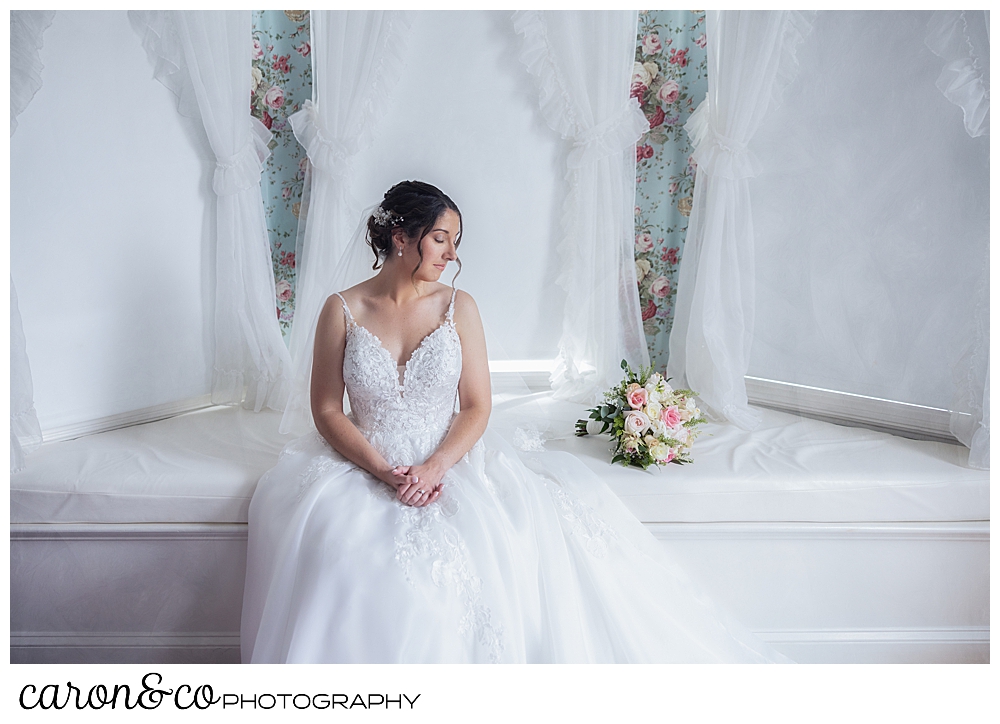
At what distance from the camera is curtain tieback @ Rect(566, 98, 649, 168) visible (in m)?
3.01

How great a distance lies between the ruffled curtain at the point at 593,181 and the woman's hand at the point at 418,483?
47.6 inches

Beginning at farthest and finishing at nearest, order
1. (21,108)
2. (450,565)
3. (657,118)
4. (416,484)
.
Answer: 1. (657,118)
2. (21,108)
3. (416,484)
4. (450,565)

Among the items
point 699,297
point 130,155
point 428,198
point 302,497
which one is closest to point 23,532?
point 302,497

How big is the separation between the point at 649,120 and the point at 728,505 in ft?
6.42

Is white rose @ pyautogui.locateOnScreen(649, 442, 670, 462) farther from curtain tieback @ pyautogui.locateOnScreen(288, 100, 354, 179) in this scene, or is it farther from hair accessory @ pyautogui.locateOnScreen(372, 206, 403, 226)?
curtain tieback @ pyautogui.locateOnScreen(288, 100, 354, 179)

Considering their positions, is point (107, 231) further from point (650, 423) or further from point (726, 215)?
point (726, 215)

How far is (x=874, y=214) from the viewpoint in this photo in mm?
2529

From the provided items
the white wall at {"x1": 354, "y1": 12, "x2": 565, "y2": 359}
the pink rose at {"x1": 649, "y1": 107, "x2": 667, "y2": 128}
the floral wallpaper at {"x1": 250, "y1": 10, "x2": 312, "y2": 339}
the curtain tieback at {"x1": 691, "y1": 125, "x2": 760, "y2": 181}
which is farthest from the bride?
the pink rose at {"x1": 649, "y1": 107, "x2": 667, "y2": 128}

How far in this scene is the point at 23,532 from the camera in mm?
2152

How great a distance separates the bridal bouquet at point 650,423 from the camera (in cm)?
238

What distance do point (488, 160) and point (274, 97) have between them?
3.55ft

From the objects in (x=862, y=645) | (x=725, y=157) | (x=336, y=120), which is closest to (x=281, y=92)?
(x=336, y=120)

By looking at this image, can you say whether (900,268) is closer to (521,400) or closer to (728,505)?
(728,505)

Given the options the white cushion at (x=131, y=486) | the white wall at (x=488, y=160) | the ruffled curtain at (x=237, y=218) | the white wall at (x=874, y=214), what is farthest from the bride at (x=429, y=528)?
the white wall at (x=874, y=214)
